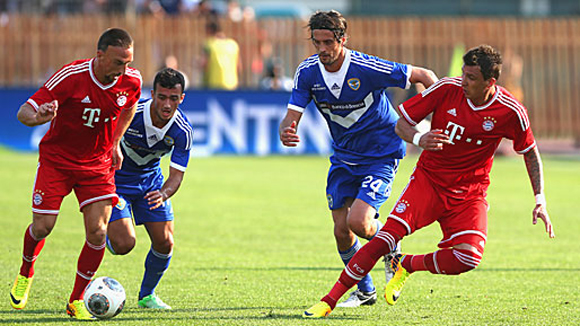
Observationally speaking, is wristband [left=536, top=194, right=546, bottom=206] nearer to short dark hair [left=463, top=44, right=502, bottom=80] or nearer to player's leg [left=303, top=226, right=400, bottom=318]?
short dark hair [left=463, top=44, right=502, bottom=80]

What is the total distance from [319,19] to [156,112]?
58.5 inches

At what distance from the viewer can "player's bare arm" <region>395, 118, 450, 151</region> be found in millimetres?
6621

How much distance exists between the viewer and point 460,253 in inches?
274

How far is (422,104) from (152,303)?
8.63 feet

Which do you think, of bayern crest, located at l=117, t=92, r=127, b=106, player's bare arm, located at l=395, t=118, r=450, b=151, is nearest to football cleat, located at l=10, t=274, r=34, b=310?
bayern crest, located at l=117, t=92, r=127, b=106

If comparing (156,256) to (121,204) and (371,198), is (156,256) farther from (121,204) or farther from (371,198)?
(371,198)

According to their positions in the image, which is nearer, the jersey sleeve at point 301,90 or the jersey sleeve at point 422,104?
the jersey sleeve at point 422,104

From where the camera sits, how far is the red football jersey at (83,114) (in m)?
6.96

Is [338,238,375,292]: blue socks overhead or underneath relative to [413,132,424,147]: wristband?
underneath

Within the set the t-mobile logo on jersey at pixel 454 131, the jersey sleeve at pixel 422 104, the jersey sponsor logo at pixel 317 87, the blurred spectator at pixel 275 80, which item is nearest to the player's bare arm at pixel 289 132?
the jersey sponsor logo at pixel 317 87

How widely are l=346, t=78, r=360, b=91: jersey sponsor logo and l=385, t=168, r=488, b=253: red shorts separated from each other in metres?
1.00

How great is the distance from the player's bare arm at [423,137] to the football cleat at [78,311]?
104 inches

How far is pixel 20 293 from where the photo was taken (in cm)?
716

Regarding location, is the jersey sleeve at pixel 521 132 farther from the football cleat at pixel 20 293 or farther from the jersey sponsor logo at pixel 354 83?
the football cleat at pixel 20 293
